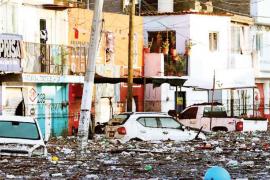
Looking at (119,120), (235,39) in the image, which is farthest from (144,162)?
(235,39)

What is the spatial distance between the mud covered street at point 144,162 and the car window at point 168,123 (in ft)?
3.93

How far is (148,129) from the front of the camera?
37.0 meters

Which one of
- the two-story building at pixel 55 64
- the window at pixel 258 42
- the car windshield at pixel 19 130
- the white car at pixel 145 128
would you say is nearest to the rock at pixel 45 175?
the car windshield at pixel 19 130

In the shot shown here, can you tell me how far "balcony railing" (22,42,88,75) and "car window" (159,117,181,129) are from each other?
28.8ft

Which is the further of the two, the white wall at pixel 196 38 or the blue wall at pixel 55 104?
the white wall at pixel 196 38

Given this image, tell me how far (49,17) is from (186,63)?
14.2 m

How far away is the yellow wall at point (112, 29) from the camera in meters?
48.9

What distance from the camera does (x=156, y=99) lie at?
56.2 m

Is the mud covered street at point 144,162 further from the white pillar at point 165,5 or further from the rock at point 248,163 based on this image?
the white pillar at point 165,5

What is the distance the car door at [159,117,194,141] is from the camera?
37312 mm

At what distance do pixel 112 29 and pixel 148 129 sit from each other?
643 inches

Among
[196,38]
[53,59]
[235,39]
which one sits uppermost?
[235,39]

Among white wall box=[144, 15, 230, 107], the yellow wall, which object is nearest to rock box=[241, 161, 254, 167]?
the yellow wall

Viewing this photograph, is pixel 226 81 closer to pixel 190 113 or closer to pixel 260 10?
pixel 190 113
